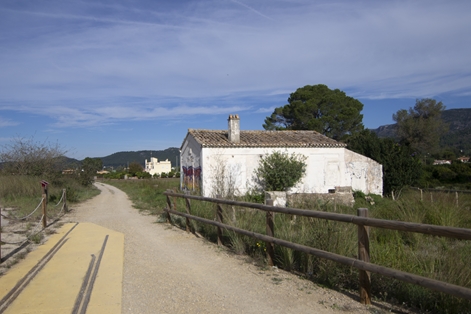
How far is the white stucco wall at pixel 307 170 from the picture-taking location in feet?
77.3

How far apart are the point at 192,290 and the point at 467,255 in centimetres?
367

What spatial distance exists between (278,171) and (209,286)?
728 inches

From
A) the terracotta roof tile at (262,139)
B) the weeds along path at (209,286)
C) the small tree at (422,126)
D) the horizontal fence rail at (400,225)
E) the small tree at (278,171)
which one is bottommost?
the weeds along path at (209,286)

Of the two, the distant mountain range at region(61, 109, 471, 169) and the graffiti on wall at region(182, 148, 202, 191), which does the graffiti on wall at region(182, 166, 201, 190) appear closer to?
the graffiti on wall at region(182, 148, 202, 191)

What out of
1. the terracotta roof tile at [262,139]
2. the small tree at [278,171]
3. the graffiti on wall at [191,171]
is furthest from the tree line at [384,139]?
the graffiti on wall at [191,171]

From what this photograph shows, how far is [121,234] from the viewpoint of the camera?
11.0m

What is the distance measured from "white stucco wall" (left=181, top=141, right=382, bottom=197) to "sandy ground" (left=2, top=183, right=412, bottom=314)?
44.8ft

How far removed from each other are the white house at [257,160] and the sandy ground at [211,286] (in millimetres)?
14258

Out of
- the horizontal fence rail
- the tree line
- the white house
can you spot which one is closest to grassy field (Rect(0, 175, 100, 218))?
the white house

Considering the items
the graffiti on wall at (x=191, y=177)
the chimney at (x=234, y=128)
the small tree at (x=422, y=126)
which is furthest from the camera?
the small tree at (x=422, y=126)

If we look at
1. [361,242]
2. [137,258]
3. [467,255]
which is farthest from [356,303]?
[137,258]

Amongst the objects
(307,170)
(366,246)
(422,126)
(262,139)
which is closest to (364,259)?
(366,246)

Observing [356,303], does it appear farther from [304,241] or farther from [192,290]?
[192,290]

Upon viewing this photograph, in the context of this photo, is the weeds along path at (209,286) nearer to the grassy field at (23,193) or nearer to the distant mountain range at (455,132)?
the grassy field at (23,193)
